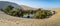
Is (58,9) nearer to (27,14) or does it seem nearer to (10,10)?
(27,14)

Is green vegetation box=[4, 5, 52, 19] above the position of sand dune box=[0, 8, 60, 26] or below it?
below

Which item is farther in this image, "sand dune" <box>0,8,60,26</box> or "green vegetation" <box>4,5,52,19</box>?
"green vegetation" <box>4,5,52,19</box>

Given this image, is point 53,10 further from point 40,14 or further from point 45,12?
point 40,14

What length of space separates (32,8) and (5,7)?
2025mm

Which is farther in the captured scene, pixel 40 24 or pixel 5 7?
pixel 5 7

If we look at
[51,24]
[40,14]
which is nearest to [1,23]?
[51,24]

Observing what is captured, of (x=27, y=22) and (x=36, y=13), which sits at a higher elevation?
(x=27, y=22)

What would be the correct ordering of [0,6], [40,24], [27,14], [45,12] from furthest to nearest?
[0,6] → [27,14] → [45,12] → [40,24]

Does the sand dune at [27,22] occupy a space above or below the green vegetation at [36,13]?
above

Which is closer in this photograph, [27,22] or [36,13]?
[27,22]

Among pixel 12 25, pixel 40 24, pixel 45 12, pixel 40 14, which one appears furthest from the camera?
pixel 45 12

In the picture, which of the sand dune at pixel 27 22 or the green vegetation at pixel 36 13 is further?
the green vegetation at pixel 36 13

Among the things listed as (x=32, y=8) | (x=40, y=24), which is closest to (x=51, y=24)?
(x=40, y=24)

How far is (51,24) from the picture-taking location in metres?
5.30
